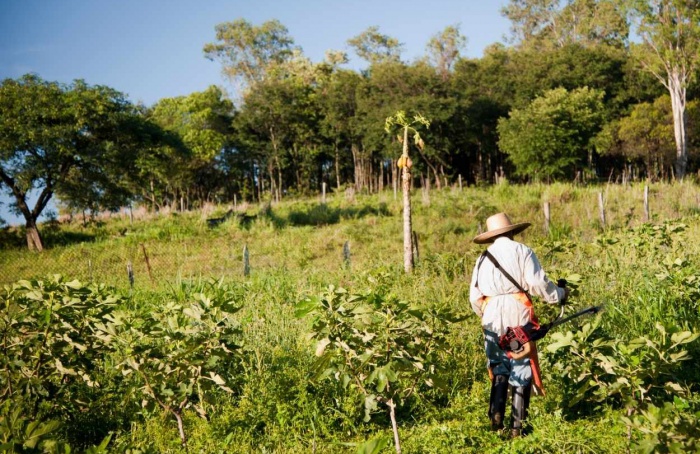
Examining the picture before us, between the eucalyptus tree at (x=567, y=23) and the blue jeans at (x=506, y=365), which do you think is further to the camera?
the eucalyptus tree at (x=567, y=23)

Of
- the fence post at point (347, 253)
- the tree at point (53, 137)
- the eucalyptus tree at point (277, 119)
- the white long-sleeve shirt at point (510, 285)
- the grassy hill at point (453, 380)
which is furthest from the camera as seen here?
the eucalyptus tree at point (277, 119)

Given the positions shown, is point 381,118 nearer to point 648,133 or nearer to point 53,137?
point 648,133

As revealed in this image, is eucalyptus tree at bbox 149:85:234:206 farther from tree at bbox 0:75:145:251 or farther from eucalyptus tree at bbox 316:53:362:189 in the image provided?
tree at bbox 0:75:145:251

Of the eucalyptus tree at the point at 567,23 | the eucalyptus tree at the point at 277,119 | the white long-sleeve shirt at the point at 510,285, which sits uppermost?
the eucalyptus tree at the point at 567,23

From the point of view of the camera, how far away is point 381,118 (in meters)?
35.4

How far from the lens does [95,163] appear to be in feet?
65.6

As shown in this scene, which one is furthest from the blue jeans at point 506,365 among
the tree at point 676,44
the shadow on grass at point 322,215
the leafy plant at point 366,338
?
the tree at point 676,44

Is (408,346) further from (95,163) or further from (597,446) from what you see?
(95,163)

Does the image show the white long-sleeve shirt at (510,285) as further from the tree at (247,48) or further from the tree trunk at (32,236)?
the tree at (247,48)

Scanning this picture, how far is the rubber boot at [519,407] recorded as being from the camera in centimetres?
393

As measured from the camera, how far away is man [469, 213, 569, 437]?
3.91m

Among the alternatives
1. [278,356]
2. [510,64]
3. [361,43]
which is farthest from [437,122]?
[278,356]

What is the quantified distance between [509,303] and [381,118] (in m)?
32.4

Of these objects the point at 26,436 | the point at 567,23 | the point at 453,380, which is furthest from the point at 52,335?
the point at 567,23
